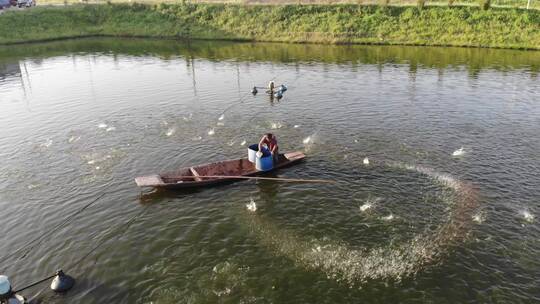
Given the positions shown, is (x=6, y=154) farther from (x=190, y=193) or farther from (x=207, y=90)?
(x=207, y=90)

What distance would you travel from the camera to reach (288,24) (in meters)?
78.6

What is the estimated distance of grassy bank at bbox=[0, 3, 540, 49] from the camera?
68.7 meters

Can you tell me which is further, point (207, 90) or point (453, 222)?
point (207, 90)

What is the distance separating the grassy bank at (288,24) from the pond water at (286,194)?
2205 centimetres

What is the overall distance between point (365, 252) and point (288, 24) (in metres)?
66.1

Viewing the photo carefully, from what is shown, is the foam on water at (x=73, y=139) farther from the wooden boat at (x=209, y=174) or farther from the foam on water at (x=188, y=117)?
the wooden boat at (x=209, y=174)

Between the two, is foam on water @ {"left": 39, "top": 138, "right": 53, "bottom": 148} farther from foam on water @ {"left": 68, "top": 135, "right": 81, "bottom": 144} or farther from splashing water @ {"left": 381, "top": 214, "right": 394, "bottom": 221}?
splashing water @ {"left": 381, "top": 214, "right": 394, "bottom": 221}

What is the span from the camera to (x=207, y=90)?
47125mm

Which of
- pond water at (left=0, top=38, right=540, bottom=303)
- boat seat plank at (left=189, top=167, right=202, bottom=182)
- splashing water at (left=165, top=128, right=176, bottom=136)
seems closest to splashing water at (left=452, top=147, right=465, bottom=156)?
pond water at (left=0, top=38, right=540, bottom=303)

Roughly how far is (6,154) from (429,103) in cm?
3801

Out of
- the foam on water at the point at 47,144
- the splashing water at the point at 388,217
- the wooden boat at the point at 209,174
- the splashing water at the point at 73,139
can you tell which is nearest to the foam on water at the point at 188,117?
the splashing water at the point at 73,139

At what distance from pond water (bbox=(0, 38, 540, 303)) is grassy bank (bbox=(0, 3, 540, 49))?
2205 cm

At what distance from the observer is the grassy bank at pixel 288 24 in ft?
225

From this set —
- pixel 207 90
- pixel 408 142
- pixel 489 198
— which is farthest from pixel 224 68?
pixel 489 198
